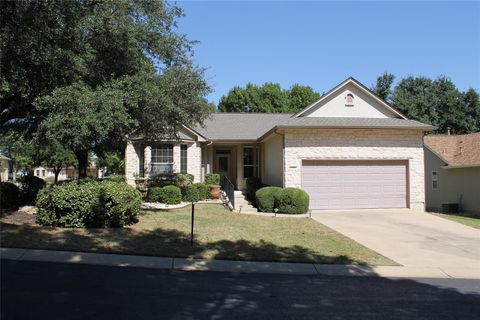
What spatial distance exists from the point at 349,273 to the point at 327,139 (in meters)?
11.0

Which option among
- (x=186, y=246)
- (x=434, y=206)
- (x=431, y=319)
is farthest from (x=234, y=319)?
(x=434, y=206)

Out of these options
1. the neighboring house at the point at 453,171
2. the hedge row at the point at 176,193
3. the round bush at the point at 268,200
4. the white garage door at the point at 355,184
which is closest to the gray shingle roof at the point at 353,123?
the white garage door at the point at 355,184

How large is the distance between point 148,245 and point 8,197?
7708 millimetres

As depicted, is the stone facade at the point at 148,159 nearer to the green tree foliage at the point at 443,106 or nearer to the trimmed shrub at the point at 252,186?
the trimmed shrub at the point at 252,186

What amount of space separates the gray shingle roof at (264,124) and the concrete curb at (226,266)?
9.99 meters

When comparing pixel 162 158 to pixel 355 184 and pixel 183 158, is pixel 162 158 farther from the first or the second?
pixel 355 184

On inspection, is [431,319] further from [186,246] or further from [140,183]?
[140,183]

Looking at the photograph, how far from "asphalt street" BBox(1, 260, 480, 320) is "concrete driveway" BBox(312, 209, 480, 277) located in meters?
1.62

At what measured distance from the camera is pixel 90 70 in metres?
13.6

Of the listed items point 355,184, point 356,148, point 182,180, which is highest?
point 356,148

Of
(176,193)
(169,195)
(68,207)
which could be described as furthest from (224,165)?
(68,207)

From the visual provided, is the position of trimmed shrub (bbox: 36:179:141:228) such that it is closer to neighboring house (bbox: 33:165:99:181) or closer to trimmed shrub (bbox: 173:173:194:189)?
trimmed shrub (bbox: 173:173:194:189)

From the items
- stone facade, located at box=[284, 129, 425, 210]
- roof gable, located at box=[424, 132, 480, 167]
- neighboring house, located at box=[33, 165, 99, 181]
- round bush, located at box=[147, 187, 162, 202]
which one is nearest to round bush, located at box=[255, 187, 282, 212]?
stone facade, located at box=[284, 129, 425, 210]

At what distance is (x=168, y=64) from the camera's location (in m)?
16.6
